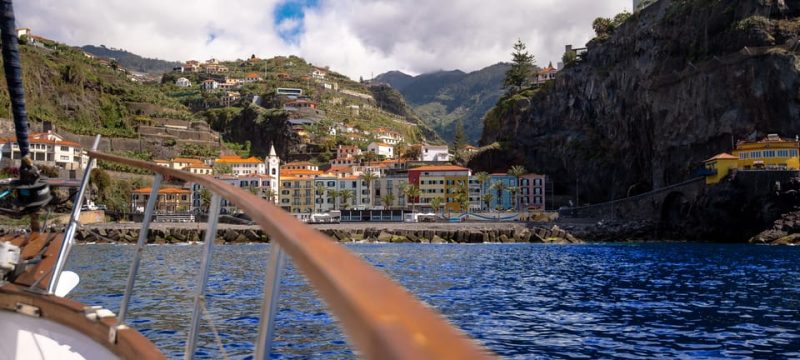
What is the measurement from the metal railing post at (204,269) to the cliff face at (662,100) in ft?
250

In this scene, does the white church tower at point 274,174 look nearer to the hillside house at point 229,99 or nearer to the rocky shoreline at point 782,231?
the hillside house at point 229,99

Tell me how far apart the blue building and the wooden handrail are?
10369 cm

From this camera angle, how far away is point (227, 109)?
6048 inches

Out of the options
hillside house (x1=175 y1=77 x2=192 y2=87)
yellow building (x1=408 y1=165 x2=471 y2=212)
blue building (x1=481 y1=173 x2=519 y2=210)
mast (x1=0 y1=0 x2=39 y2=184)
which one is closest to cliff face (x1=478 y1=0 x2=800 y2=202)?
blue building (x1=481 y1=173 x2=519 y2=210)

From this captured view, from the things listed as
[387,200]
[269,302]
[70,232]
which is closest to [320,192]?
[387,200]

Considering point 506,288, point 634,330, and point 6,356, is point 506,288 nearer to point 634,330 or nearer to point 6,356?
point 634,330

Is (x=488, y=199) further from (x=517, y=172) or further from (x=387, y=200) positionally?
(x=387, y=200)

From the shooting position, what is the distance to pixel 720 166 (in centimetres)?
6869

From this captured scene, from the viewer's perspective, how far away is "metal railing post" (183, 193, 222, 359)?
2484 millimetres

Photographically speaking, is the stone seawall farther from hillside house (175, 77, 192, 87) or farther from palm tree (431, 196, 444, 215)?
hillside house (175, 77, 192, 87)

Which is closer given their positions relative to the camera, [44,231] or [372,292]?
[372,292]

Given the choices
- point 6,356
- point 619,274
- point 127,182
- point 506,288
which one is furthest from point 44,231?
point 127,182

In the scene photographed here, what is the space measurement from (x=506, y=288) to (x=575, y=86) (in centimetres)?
8457

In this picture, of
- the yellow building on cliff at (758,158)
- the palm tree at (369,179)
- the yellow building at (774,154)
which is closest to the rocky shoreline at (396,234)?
the yellow building on cliff at (758,158)
